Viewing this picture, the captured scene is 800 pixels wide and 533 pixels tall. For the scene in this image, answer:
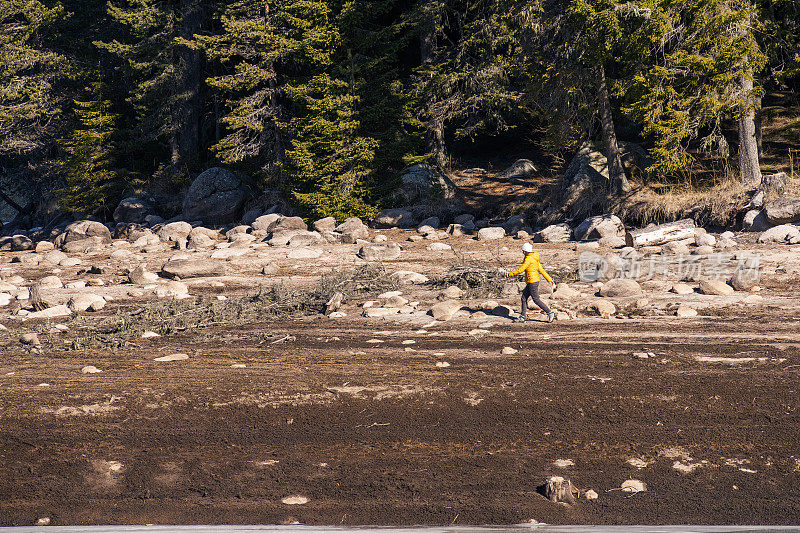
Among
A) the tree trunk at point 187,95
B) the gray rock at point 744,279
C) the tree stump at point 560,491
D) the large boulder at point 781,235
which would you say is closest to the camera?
the tree stump at point 560,491

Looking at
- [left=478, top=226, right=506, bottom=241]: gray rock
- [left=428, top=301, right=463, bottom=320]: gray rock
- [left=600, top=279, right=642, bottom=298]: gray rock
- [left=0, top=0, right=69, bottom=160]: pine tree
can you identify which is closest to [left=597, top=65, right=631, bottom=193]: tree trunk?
[left=478, top=226, right=506, bottom=241]: gray rock

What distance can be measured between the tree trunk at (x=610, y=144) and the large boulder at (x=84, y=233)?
16.6m

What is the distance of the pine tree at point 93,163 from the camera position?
26109 mm

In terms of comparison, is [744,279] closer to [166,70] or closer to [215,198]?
[215,198]

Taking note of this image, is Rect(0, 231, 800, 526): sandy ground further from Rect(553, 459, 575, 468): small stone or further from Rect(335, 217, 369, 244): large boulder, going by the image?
Rect(335, 217, 369, 244): large boulder

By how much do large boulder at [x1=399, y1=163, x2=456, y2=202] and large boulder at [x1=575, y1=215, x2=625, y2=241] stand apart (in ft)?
19.2

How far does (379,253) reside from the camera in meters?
15.9

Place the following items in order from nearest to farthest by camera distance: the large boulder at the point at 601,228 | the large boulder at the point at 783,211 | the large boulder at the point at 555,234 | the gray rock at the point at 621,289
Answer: the gray rock at the point at 621,289 → the large boulder at the point at 783,211 → the large boulder at the point at 601,228 → the large boulder at the point at 555,234

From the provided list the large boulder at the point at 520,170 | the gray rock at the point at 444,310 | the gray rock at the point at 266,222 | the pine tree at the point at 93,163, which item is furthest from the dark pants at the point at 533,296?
the pine tree at the point at 93,163

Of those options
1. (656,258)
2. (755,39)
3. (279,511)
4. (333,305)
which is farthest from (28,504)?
(755,39)

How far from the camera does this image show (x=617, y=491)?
5.11 m

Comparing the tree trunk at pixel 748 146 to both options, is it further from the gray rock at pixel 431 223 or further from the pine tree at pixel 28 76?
the pine tree at pixel 28 76

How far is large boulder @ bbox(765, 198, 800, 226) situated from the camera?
562 inches

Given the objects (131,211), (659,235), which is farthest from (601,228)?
(131,211)
